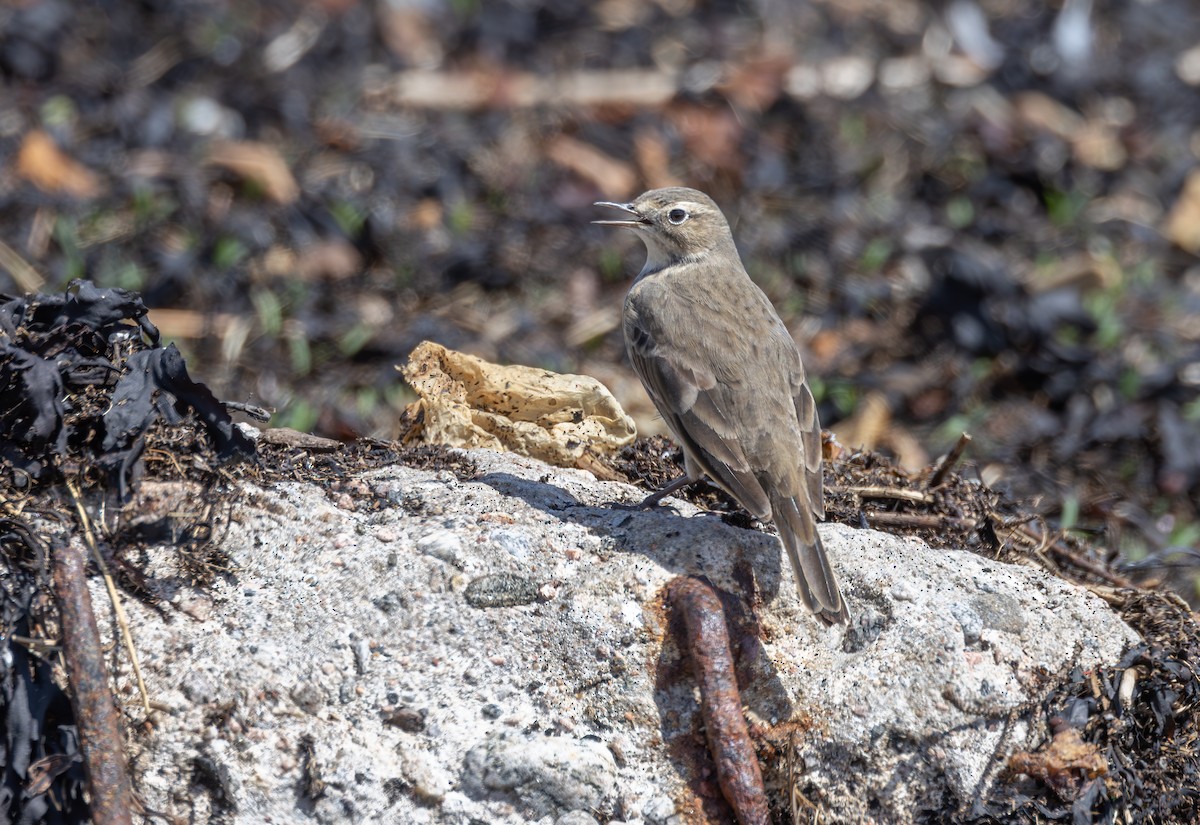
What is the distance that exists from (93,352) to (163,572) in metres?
0.73

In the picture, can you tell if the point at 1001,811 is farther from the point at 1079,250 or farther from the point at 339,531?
the point at 1079,250

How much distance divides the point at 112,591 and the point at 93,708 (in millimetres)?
378

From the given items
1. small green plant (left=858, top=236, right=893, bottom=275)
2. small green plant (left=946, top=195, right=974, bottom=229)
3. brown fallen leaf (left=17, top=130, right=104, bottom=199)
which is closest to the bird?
small green plant (left=858, top=236, right=893, bottom=275)

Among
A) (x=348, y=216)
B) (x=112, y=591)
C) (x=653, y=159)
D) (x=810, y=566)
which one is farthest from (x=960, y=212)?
(x=112, y=591)

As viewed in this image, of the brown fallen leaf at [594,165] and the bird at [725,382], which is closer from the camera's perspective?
the bird at [725,382]

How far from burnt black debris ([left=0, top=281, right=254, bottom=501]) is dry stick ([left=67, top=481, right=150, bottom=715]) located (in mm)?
95

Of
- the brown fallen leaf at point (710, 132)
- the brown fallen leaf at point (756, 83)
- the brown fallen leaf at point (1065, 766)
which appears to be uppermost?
the brown fallen leaf at point (756, 83)

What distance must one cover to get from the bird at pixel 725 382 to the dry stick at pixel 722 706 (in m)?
0.33

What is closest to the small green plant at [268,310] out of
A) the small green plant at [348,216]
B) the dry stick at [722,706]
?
the small green plant at [348,216]

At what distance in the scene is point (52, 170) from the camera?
9.35 metres

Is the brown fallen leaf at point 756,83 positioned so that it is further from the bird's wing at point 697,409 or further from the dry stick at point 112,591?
the dry stick at point 112,591

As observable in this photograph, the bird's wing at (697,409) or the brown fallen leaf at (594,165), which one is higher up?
the brown fallen leaf at (594,165)

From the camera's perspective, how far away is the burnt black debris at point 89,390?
3877mm

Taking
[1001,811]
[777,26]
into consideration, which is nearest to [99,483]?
[1001,811]
